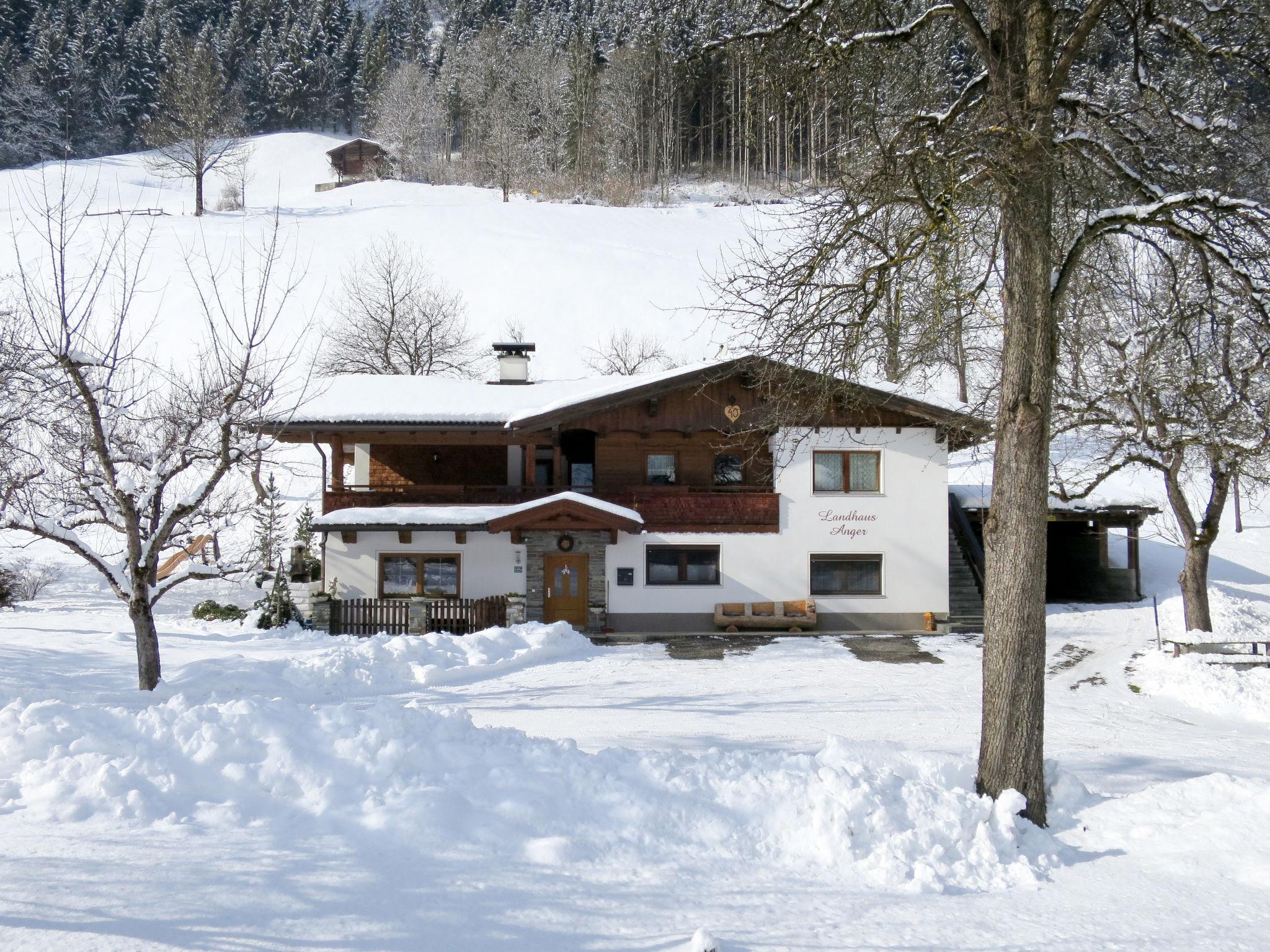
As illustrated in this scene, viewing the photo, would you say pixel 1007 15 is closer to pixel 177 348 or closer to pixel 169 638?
pixel 169 638

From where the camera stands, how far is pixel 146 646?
1164 cm

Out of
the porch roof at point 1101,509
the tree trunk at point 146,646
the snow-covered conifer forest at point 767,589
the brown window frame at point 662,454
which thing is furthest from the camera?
the porch roof at point 1101,509

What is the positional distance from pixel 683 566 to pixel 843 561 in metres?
4.41

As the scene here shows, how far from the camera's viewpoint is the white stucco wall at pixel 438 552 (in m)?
23.6

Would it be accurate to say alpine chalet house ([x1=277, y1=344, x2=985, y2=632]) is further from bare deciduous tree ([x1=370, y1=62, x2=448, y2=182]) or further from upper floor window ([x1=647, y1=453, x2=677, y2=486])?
bare deciduous tree ([x1=370, y1=62, x2=448, y2=182])

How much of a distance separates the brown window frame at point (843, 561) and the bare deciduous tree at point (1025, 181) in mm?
16107

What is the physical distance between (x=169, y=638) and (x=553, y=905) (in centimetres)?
1715

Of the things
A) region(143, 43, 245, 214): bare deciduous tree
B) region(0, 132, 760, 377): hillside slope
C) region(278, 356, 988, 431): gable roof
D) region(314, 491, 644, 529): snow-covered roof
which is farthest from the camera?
region(143, 43, 245, 214): bare deciduous tree

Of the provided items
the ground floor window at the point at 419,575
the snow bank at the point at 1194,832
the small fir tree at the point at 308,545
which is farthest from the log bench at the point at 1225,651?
the small fir tree at the point at 308,545

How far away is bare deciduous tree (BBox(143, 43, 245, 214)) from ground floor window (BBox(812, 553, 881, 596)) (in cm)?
3899

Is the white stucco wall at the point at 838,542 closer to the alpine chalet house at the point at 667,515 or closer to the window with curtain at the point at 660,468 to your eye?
the alpine chalet house at the point at 667,515

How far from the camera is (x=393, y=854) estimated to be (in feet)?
20.4

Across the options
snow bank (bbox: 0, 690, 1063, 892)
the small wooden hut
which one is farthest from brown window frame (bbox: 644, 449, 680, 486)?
the small wooden hut

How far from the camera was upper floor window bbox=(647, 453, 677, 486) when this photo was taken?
2538 cm
